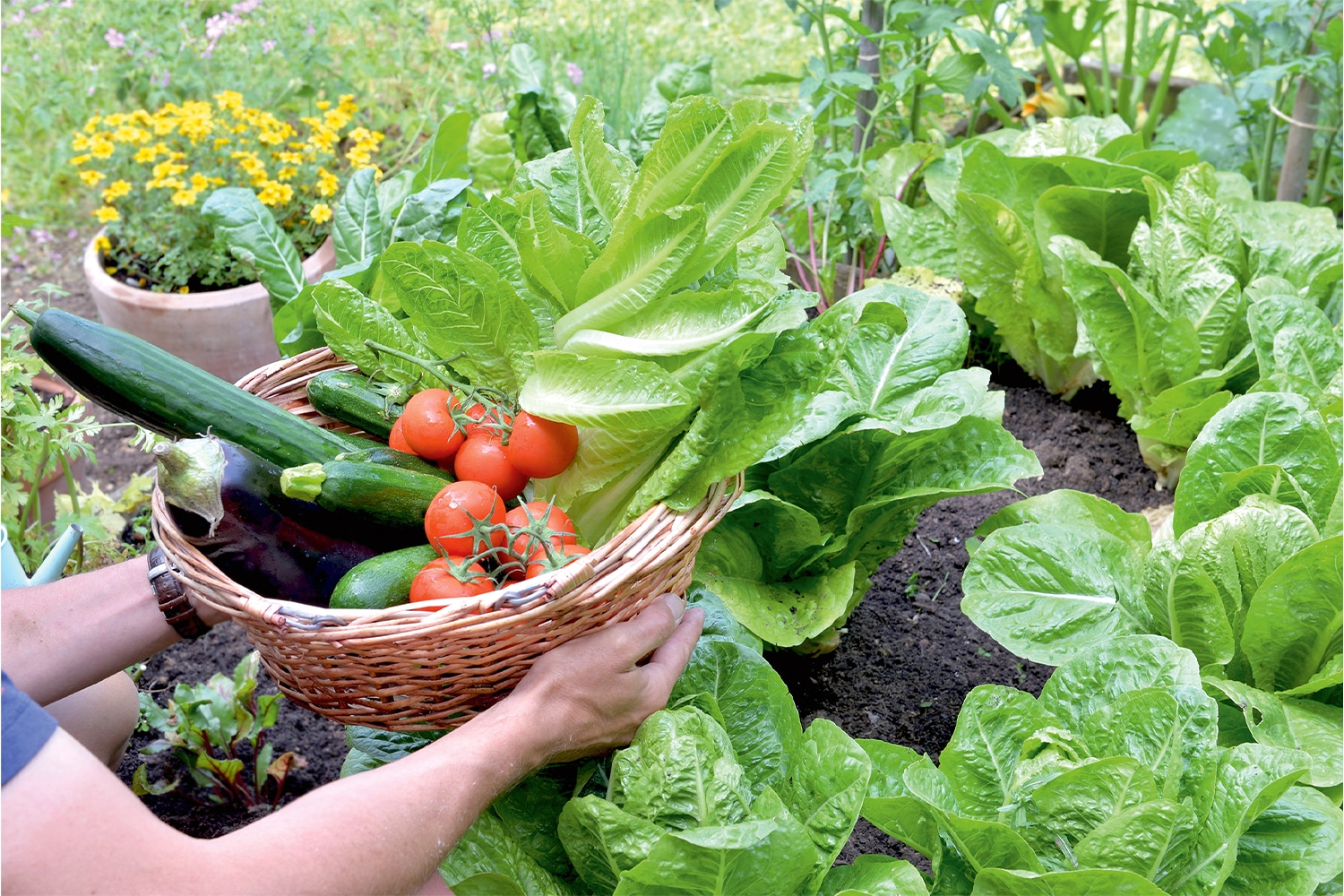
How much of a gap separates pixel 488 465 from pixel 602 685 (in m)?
0.37

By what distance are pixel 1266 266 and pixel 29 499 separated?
3.25 metres

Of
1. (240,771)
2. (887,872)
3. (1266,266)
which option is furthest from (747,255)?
(1266,266)

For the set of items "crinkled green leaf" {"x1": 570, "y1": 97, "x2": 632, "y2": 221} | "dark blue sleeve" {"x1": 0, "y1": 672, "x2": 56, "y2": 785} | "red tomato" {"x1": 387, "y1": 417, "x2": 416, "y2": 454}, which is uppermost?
"crinkled green leaf" {"x1": 570, "y1": 97, "x2": 632, "y2": 221}

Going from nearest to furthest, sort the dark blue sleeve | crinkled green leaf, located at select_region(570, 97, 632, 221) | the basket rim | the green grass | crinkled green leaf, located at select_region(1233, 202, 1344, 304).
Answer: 1. the dark blue sleeve
2. the basket rim
3. crinkled green leaf, located at select_region(570, 97, 632, 221)
4. crinkled green leaf, located at select_region(1233, 202, 1344, 304)
5. the green grass

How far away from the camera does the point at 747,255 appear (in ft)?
6.28

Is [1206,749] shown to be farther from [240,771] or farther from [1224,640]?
[240,771]

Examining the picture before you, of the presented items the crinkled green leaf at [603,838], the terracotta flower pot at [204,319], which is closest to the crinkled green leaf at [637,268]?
the crinkled green leaf at [603,838]

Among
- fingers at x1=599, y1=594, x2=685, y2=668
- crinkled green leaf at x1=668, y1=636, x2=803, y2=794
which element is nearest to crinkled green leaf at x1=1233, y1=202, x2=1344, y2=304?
crinkled green leaf at x1=668, y1=636, x2=803, y2=794

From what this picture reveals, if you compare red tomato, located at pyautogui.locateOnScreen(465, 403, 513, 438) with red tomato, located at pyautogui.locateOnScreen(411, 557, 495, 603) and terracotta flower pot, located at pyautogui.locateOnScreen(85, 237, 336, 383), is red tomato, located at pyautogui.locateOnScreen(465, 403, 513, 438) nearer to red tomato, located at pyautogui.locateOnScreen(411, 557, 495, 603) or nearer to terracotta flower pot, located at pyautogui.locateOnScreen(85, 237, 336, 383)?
red tomato, located at pyautogui.locateOnScreen(411, 557, 495, 603)

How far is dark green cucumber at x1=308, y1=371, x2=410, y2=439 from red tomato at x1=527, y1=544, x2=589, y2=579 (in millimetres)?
460

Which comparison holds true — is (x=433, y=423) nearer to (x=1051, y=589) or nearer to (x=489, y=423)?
(x=489, y=423)

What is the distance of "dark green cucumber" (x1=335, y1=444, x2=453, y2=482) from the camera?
1.67 m

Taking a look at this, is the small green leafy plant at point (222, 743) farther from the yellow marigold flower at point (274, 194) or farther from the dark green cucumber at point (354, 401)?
the yellow marigold flower at point (274, 194)

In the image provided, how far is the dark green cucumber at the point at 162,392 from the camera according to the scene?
5.42 feet
